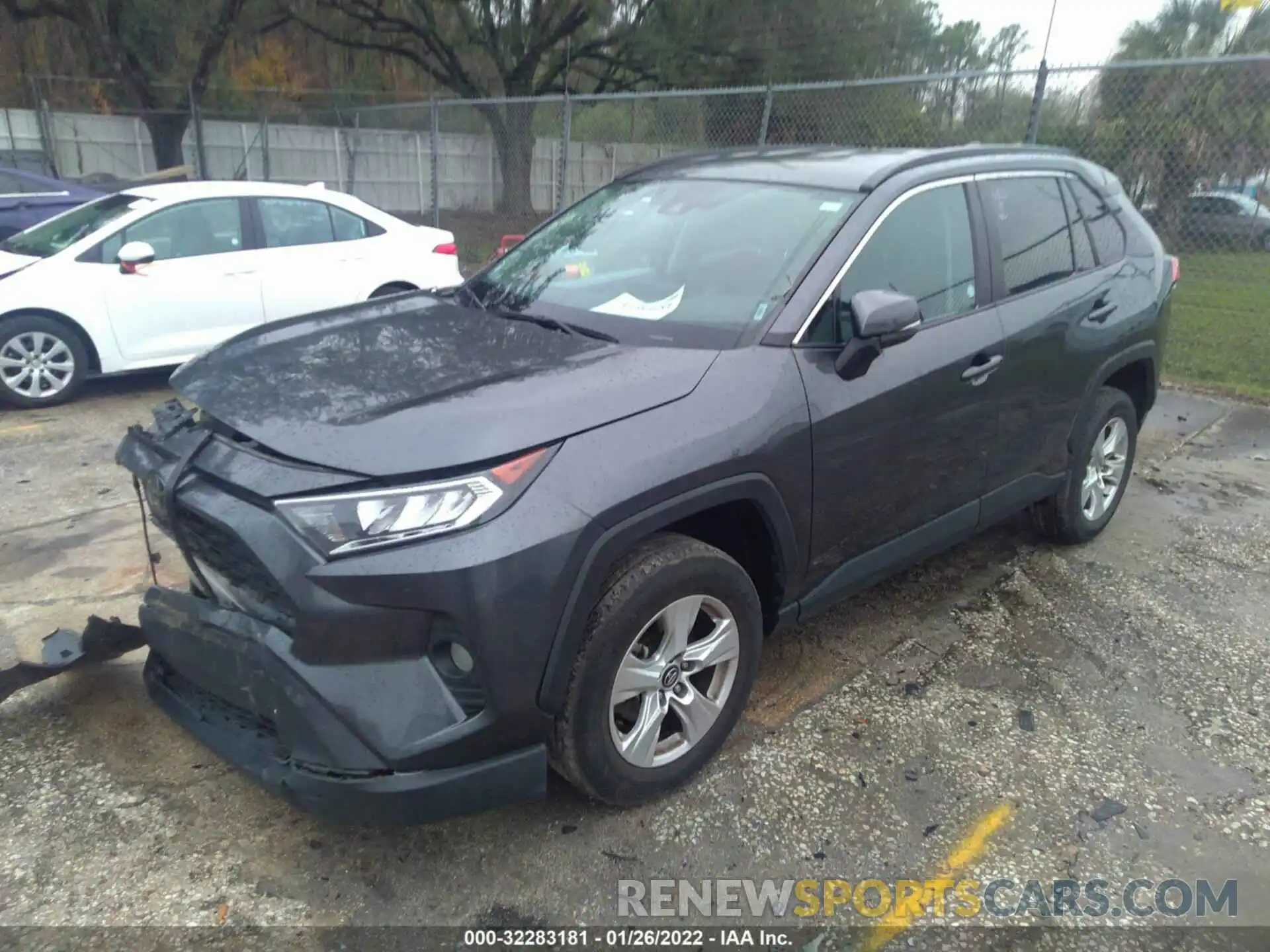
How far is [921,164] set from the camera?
3480 mm

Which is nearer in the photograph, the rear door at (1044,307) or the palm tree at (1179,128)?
the rear door at (1044,307)

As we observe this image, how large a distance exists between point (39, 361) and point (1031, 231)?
21.0ft

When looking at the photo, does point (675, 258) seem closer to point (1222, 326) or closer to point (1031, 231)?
point (1031, 231)

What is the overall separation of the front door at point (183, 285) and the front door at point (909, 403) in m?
5.42

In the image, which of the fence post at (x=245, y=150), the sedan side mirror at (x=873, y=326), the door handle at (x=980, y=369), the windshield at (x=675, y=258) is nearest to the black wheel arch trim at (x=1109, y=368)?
the door handle at (x=980, y=369)

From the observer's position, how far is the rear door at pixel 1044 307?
3707mm

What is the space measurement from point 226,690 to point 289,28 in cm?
2395

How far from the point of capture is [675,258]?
133 inches

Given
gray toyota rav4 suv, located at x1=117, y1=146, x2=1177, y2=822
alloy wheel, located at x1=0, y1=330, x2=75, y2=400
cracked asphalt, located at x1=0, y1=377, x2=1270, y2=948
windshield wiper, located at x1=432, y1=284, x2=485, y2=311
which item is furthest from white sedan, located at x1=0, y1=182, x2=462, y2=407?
gray toyota rav4 suv, located at x1=117, y1=146, x2=1177, y2=822

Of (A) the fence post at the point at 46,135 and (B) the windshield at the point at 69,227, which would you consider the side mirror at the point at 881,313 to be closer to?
(B) the windshield at the point at 69,227

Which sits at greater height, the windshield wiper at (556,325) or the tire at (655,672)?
the windshield wiper at (556,325)

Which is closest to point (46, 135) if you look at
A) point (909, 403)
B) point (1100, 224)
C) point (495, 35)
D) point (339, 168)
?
point (339, 168)

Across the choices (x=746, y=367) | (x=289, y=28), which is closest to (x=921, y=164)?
(x=746, y=367)

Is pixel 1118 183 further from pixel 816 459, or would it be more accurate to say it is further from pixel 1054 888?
pixel 1054 888
